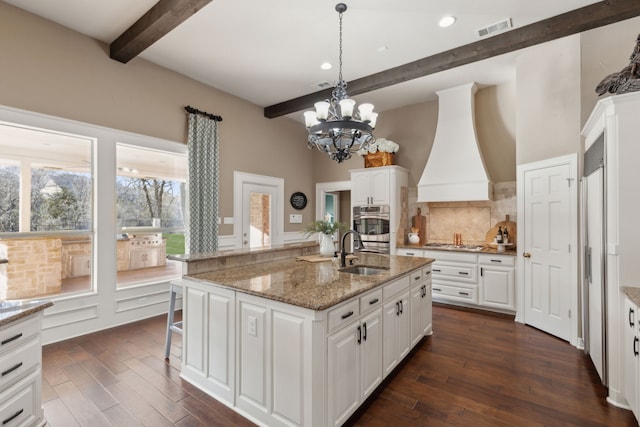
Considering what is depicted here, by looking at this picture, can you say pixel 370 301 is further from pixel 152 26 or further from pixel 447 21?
pixel 152 26

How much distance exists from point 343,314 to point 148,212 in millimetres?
3436

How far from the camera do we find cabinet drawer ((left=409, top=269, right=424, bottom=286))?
2.90 metres

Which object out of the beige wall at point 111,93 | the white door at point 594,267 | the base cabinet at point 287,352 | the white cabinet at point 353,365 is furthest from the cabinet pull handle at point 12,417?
the white door at point 594,267

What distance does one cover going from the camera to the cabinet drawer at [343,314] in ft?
5.86

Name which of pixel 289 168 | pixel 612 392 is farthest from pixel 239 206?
pixel 612 392

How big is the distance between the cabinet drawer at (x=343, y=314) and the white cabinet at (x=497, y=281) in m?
3.05

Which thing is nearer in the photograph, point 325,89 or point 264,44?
point 264,44

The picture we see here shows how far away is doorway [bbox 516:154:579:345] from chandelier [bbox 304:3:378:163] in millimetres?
2310

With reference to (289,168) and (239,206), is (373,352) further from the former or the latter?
(289,168)

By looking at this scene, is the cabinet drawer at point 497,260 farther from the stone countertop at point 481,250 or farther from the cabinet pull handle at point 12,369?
the cabinet pull handle at point 12,369

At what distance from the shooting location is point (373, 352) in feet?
7.29

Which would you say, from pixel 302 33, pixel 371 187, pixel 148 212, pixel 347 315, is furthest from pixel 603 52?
pixel 148 212

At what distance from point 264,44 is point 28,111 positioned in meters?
2.58

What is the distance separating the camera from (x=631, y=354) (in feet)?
6.56
